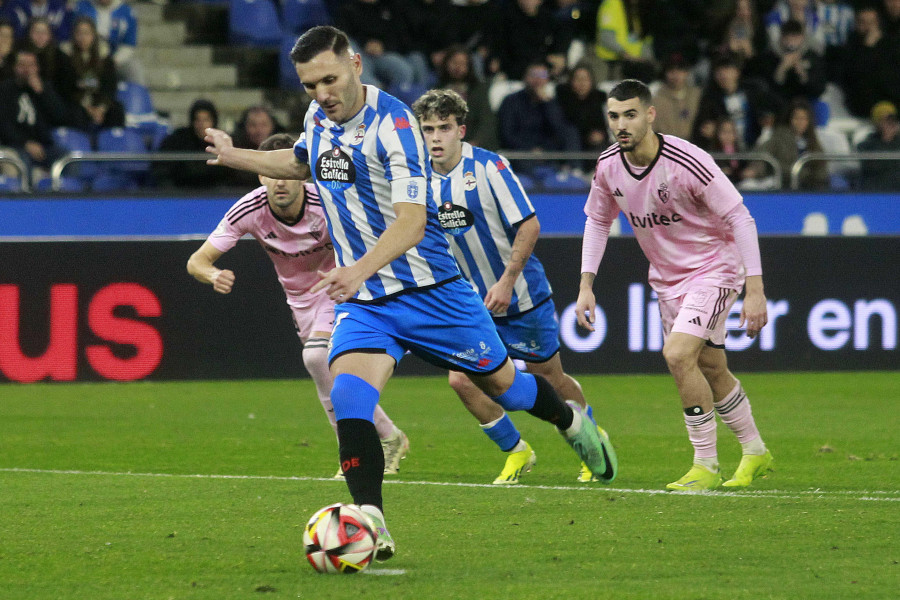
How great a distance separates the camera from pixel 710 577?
4.89 meters

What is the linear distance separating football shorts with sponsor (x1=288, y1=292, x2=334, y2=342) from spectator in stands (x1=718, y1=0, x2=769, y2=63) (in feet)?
32.7

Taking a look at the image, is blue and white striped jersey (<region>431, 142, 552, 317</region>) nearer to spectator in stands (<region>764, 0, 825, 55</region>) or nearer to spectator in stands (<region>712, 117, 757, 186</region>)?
spectator in stands (<region>712, 117, 757, 186</region>)

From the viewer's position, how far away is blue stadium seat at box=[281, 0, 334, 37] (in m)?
17.0

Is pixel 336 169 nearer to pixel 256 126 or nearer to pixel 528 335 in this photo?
pixel 528 335

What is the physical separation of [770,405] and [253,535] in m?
6.27

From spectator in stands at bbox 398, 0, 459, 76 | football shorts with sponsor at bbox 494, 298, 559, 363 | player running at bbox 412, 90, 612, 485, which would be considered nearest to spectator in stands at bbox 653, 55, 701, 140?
spectator in stands at bbox 398, 0, 459, 76

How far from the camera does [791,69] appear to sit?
17.0 metres

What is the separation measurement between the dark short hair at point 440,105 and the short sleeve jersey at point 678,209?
826 millimetres

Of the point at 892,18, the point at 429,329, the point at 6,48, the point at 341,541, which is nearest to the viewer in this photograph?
the point at 341,541

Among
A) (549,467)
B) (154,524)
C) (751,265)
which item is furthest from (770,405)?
(154,524)

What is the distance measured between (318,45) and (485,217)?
8.70ft

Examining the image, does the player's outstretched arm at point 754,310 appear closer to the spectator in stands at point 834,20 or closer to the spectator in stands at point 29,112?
the spectator in stands at point 29,112

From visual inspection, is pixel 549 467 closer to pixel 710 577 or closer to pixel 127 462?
pixel 127 462

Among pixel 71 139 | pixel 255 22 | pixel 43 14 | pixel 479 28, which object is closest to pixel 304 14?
pixel 255 22
